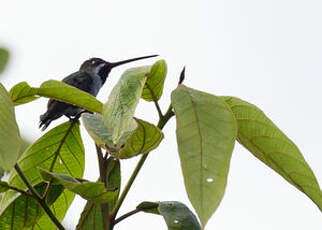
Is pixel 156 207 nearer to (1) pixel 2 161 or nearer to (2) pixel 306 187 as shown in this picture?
(2) pixel 306 187

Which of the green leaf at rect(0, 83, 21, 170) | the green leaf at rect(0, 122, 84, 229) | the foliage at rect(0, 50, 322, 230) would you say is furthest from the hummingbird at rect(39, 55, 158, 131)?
the green leaf at rect(0, 83, 21, 170)

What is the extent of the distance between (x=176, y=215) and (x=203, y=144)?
0.30 metres

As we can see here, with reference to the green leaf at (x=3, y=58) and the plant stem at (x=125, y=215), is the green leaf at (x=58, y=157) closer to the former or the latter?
the plant stem at (x=125, y=215)

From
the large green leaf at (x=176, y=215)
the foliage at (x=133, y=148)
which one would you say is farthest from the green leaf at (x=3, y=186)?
the large green leaf at (x=176, y=215)

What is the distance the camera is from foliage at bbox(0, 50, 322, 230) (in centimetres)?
102

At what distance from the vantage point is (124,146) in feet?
3.95

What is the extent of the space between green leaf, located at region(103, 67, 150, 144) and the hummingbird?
140 cm

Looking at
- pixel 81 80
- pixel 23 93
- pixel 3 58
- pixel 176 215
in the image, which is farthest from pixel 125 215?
pixel 81 80

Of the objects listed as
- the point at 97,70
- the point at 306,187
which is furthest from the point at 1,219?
the point at 97,70

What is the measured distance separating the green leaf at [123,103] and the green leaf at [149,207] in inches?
13.9

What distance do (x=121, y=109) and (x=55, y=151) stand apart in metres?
0.69

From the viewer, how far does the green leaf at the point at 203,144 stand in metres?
0.98

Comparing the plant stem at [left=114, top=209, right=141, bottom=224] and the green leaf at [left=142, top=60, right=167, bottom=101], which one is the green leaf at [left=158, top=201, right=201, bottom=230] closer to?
the plant stem at [left=114, top=209, right=141, bottom=224]

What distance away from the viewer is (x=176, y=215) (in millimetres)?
1303
